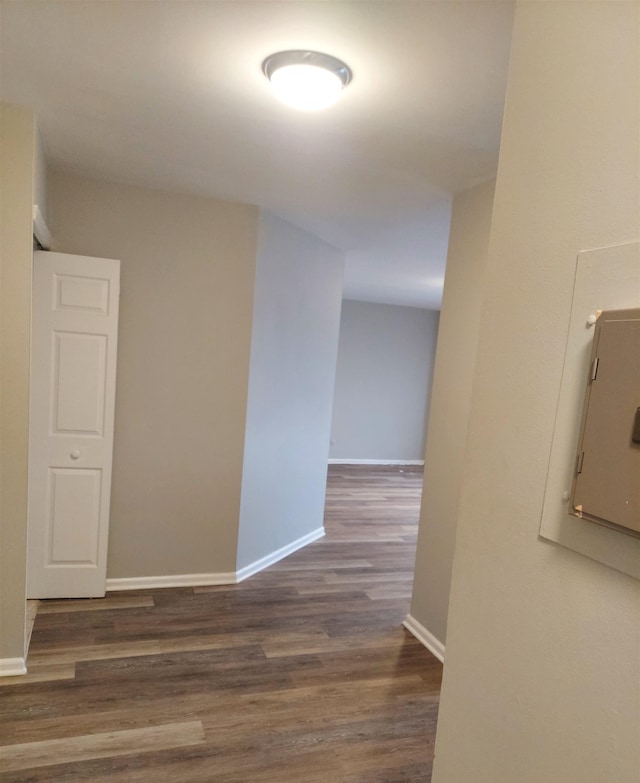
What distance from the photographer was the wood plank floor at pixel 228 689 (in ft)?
7.01

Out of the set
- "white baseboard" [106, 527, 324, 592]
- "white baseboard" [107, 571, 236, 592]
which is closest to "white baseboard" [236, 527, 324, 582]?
"white baseboard" [106, 527, 324, 592]

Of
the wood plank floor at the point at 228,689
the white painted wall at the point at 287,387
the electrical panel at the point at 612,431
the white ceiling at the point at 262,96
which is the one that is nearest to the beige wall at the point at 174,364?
the white painted wall at the point at 287,387

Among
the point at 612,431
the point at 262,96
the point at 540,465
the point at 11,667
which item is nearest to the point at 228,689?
the point at 11,667

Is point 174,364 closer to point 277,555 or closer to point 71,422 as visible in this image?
point 71,422

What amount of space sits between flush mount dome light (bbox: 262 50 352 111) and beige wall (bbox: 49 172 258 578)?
5.64ft

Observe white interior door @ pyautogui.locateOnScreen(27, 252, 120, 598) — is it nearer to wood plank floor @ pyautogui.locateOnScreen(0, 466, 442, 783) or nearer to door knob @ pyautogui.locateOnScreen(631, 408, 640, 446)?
wood plank floor @ pyautogui.locateOnScreen(0, 466, 442, 783)

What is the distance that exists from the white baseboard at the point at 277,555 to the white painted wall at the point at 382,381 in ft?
12.0

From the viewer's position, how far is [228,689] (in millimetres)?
2613

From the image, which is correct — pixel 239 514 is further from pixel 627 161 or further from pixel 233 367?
pixel 627 161

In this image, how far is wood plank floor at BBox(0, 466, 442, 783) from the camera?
2.14 m

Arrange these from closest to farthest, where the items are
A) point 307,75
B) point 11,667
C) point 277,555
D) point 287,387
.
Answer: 1. point 307,75
2. point 11,667
3. point 287,387
4. point 277,555

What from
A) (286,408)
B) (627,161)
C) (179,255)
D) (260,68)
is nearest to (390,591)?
(286,408)

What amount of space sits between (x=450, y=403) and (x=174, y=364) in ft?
5.75

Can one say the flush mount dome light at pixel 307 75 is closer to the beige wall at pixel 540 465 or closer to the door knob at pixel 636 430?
the beige wall at pixel 540 465
